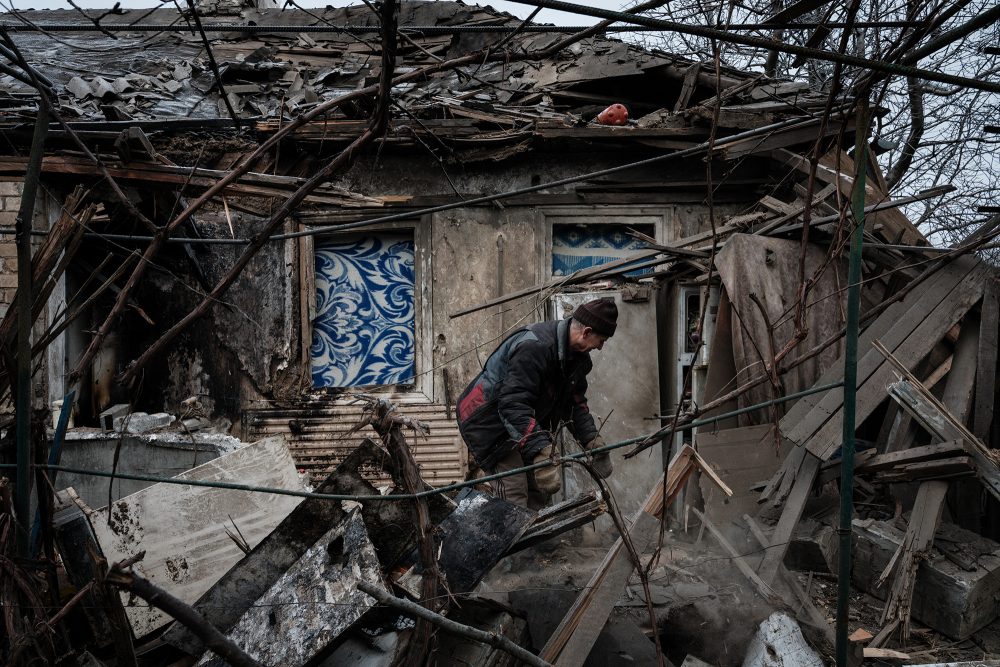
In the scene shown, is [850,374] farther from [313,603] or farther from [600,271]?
[600,271]

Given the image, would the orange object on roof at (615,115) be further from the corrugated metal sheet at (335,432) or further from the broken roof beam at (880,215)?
the corrugated metal sheet at (335,432)

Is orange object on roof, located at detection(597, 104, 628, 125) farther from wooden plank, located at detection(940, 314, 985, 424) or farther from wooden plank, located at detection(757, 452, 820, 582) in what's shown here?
wooden plank, located at detection(757, 452, 820, 582)

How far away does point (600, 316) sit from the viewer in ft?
13.1

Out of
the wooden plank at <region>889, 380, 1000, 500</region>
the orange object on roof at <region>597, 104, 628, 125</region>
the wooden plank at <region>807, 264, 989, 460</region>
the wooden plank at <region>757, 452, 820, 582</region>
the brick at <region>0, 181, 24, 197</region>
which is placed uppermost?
the orange object on roof at <region>597, 104, 628, 125</region>

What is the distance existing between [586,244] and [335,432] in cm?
306

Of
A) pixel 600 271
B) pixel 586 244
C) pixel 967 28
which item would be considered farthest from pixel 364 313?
pixel 967 28

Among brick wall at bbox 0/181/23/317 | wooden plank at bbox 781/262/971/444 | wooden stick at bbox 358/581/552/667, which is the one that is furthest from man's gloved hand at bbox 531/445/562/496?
brick wall at bbox 0/181/23/317

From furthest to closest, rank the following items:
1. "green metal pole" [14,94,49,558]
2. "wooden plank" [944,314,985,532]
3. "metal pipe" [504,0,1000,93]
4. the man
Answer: "wooden plank" [944,314,985,532]
the man
"green metal pole" [14,94,49,558]
"metal pipe" [504,0,1000,93]

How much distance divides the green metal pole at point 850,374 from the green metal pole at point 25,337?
296 cm

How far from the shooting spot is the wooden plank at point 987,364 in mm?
4074

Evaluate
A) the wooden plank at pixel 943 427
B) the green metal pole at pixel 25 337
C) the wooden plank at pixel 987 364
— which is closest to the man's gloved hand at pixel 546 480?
the wooden plank at pixel 943 427

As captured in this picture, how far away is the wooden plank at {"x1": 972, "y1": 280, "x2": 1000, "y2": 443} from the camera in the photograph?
4.07m

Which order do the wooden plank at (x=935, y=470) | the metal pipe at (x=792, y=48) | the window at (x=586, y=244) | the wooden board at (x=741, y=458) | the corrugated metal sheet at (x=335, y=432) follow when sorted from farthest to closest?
1. the window at (x=586, y=244)
2. the corrugated metal sheet at (x=335, y=432)
3. the wooden board at (x=741, y=458)
4. the wooden plank at (x=935, y=470)
5. the metal pipe at (x=792, y=48)

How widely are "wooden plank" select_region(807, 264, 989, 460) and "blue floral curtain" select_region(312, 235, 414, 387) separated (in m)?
4.11
